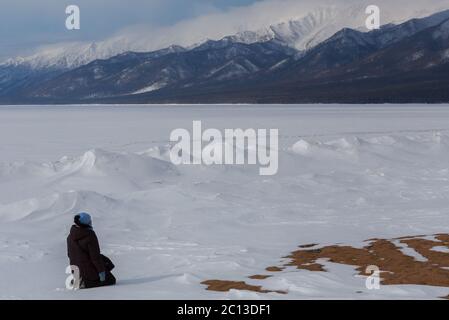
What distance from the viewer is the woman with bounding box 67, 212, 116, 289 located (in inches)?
328

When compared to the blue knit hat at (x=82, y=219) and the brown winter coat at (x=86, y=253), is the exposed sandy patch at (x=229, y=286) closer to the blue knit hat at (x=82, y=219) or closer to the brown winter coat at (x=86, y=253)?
the brown winter coat at (x=86, y=253)

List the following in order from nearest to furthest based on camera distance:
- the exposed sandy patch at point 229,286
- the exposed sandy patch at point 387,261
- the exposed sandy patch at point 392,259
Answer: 1. the exposed sandy patch at point 229,286
2. the exposed sandy patch at point 387,261
3. the exposed sandy patch at point 392,259

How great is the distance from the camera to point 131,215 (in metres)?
14.4

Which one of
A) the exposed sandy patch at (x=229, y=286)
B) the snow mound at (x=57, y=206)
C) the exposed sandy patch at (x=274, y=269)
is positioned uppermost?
the snow mound at (x=57, y=206)

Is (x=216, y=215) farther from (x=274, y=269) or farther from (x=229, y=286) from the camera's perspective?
(x=229, y=286)

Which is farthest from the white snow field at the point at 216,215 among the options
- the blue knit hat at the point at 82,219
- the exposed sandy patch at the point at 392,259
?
the blue knit hat at the point at 82,219

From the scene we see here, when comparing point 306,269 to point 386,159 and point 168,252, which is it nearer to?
point 168,252

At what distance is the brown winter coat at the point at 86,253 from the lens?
8328 millimetres

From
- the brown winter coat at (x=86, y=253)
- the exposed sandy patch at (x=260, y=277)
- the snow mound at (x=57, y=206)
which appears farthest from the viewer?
the snow mound at (x=57, y=206)

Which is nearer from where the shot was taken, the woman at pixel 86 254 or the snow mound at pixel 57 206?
the woman at pixel 86 254

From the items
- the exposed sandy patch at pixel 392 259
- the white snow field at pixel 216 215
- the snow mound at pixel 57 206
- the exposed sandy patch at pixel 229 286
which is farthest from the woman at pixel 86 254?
the snow mound at pixel 57 206

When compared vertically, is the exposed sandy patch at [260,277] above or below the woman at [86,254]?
below
